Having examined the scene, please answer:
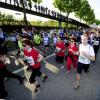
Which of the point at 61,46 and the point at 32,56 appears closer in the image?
the point at 32,56

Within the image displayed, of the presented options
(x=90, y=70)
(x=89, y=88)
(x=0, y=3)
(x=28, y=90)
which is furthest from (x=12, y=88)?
(x=0, y=3)

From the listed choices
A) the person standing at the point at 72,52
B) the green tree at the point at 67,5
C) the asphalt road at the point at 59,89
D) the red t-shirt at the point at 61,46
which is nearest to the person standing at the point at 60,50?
the red t-shirt at the point at 61,46

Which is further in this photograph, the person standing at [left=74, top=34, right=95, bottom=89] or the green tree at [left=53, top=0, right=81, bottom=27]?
the green tree at [left=53, top=0, right=81, bottom=27]

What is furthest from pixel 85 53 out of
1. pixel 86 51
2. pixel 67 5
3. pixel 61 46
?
pixel 67 5

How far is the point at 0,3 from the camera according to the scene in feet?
98.5

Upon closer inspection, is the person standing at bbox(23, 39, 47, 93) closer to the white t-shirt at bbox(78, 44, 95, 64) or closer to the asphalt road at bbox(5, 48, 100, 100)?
the asphalt road at bbox(5, 48, 100, 100)

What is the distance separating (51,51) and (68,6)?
49.1 m

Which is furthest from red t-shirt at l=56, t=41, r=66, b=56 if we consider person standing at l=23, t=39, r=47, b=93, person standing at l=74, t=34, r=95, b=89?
person standing at l=23, t=39, r=47, b=93

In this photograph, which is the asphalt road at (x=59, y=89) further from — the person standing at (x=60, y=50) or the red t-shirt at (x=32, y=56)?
the person standing at (x=60, y=50)

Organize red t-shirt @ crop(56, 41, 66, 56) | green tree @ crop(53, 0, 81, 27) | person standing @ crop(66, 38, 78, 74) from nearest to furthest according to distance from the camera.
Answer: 1. person standing @ crop(66, 38, 78, 74)
2. red t-shirt @ crop(56, 41, 66, 56)
3. green tree @ crop(53, 0, 81, 27)

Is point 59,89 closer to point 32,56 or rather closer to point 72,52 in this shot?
point 32,56

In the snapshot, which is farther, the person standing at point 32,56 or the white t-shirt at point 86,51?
the white t-shirt at point 86,51

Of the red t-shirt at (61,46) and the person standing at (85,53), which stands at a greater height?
the person standing at (85,53)

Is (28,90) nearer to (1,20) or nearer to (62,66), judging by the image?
(62,66)
